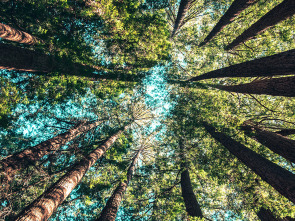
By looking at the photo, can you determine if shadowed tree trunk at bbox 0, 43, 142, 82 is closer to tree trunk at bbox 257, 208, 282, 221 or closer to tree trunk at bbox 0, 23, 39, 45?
tree trunk at bbox 0, 23, 39, 45

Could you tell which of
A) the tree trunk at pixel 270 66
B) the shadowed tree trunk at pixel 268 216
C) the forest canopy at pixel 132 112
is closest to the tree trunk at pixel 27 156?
the forest canopy at pixel 132 112

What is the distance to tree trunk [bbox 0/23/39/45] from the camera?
15.0ft

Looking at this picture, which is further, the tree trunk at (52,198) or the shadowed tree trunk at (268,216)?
the shadowed tree trunk at (268,216)

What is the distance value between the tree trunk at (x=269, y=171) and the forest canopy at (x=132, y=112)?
41 millimetres

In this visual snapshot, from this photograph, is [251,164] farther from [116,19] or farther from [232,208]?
[116,19]

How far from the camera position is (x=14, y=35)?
16.6 feet

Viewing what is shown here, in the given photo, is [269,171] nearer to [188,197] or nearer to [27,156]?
[188,197]

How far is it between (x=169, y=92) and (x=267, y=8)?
905 centimetres

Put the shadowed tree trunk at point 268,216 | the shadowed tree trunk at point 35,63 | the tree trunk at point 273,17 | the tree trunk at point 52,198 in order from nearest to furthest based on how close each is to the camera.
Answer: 1. the tree trunk at point 52,198
2. the shadowed tree trunk at point 35,63
3. the tree trunk at point 273,17
4. the shadowed tree trunk at point 268,216

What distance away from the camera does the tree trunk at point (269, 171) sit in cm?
395

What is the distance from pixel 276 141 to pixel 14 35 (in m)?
12.1

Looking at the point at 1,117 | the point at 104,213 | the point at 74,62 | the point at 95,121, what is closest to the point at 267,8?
the point at 74,62

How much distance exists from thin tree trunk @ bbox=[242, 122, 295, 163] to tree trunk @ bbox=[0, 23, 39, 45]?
1181 centimetres

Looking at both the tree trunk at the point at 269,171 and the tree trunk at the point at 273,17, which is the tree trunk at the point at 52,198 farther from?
the tree trunk at the point at 273,17
